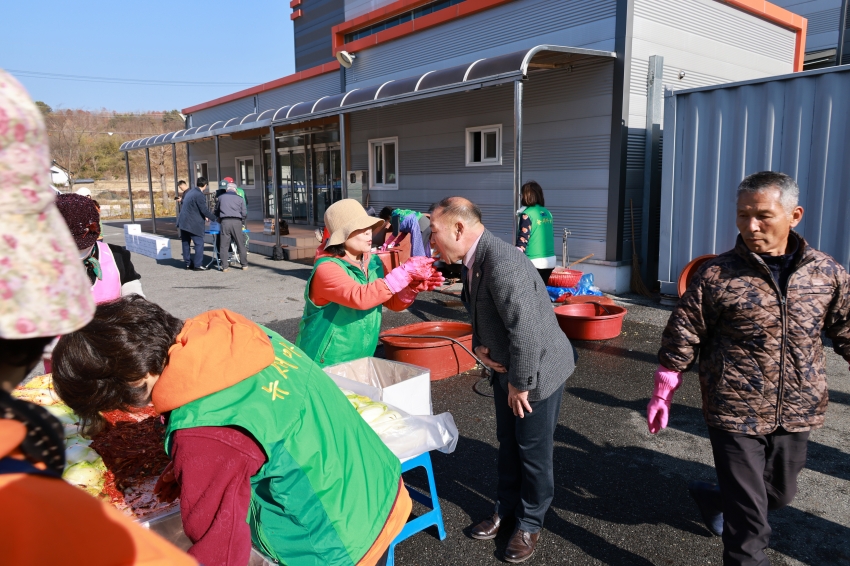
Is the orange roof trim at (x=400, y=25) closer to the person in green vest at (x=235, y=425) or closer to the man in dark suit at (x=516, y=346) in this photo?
the man in dark suit at (x=516, y=346)

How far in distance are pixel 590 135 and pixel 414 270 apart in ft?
23.6

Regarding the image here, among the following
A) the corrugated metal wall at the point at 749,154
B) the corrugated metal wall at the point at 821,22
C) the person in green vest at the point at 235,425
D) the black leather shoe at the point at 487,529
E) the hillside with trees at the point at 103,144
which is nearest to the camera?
the person in green vest at the point at 235,425

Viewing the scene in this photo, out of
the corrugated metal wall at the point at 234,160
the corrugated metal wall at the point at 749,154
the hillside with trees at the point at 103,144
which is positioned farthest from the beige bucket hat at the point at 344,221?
the hillside with trees at the point at 103,144

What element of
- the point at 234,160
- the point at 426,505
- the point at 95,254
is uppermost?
the point at 234,160

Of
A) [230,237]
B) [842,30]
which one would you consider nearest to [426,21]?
[230,237]

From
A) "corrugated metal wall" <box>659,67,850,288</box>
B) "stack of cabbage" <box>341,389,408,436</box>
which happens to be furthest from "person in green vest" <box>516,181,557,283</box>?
A: "stack of cabbage" <box>341,389,408,436</box>

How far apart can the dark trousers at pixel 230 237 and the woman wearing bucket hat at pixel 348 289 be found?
1003 cm

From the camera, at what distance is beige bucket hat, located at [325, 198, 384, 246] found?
3514mm

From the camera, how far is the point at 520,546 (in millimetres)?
3072

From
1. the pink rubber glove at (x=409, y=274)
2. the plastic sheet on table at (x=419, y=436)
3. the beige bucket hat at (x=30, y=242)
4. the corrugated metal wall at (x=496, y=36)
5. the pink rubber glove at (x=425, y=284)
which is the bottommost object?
the plastic sheet on table at (x=419, y=436)

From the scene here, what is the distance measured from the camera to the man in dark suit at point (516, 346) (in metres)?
2.77

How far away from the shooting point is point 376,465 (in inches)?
79.3

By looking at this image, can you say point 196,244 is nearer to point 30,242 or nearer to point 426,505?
point 426,505

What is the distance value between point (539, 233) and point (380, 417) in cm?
529
